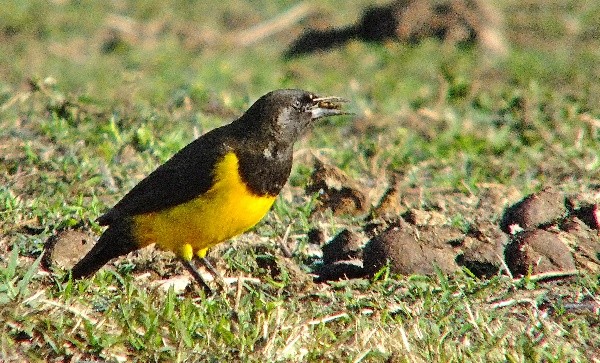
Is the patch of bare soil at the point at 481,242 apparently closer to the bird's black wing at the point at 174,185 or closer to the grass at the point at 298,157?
the grass at the point at 298,157

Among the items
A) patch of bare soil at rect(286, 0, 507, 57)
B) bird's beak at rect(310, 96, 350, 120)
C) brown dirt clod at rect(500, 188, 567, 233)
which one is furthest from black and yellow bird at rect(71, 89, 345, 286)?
patch of bare soil at rect(286, 0, 507, 57)

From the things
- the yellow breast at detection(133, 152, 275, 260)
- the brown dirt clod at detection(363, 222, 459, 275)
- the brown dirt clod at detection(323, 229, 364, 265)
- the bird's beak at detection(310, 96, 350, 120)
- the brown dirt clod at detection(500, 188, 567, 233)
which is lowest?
the brown dirt clod at detection(500, 188, 567, 233)

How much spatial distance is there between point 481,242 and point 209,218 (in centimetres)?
141

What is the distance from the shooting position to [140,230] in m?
5.98

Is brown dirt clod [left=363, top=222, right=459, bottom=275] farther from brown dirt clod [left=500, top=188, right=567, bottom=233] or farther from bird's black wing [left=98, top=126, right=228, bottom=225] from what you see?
bird's black wing [left=98, top=126, right=228, bottom=225]

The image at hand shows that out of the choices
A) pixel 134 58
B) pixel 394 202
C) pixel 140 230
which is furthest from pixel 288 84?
Answer: pixel 140 230

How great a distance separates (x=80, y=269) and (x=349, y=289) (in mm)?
1368

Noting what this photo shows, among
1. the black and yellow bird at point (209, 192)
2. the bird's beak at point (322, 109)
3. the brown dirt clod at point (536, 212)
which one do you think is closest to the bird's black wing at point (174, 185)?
the black and yellow bird at point (209, 192)

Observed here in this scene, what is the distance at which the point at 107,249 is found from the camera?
5695mm

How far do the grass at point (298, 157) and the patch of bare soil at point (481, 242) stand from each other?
122 mm

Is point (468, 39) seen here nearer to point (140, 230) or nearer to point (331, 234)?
point (331, 234)

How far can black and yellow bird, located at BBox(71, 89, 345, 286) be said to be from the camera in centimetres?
572

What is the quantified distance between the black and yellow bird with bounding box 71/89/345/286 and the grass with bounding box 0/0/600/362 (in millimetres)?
182

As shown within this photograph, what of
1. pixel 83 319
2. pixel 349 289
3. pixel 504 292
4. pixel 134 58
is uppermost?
pixel 134 58
